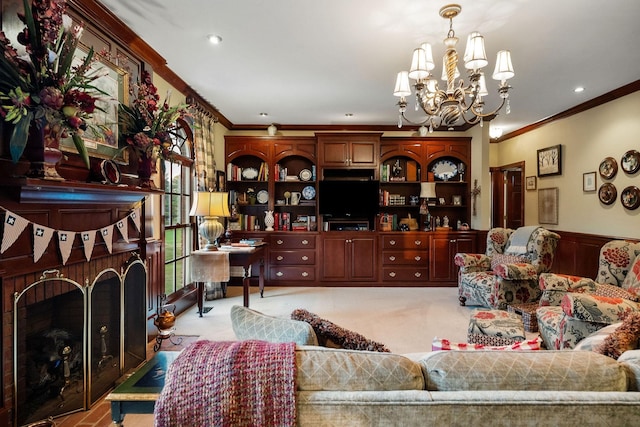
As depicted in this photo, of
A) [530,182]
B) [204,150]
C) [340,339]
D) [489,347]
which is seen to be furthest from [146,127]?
[530,182]

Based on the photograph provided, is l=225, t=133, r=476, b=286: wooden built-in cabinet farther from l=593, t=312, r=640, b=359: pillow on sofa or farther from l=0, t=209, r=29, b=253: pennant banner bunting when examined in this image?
l=593, t=312, r=640, b=359: pillow on sofa

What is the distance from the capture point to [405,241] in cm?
556

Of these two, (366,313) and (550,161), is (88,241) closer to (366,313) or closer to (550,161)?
(366,313)

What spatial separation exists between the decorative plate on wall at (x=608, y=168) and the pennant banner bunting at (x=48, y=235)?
5363 millimetres

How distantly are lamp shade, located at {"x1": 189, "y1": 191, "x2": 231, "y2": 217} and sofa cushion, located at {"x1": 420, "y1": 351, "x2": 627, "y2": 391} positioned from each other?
10.7ft

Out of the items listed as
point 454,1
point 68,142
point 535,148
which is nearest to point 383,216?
point 535,148

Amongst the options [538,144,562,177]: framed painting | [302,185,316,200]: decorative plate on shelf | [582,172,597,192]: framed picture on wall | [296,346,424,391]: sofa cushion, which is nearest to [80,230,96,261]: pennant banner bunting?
[296,346,424,391]: sofa cushion

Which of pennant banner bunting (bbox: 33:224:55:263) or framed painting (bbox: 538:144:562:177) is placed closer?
pennant banner bunting (bbox: 33:224:55:263)

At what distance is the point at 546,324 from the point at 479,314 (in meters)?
0.48

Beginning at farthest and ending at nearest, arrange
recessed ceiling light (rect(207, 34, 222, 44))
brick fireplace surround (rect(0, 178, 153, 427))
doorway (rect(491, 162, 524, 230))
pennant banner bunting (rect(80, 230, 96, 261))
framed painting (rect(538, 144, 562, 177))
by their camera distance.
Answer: doorway (rect(491, 162, 524, 230))
framed painting (rect(538, 144, 562, 177))
recessed ceiling light (rect(207, 34, 222, 44))
pennant banner bunting (rect(80, 230, 96, 261))
brick fireplace surround (rect(0, 178, 153, 427))

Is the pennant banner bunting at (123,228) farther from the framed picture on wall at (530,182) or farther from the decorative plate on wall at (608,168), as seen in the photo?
the framed picture on wall at (530,182)

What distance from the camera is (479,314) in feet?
9.13

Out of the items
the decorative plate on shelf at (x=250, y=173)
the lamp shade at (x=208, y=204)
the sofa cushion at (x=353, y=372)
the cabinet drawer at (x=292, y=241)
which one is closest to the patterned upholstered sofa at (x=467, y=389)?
the sofa cushion at (x=353, y=372)

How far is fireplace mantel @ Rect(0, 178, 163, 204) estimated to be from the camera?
1612 mm
